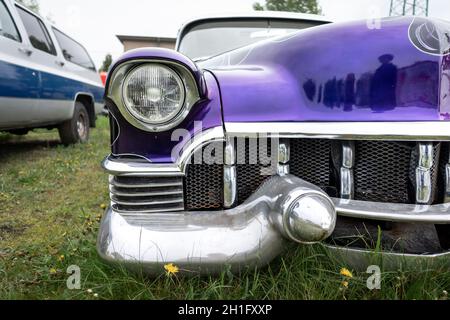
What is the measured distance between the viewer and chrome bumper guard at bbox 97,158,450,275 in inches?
48.1

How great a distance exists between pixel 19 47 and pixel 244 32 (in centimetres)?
230

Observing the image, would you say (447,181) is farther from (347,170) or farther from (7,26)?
(7,26)

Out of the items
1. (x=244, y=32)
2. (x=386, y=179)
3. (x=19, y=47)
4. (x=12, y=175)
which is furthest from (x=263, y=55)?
(x=19, y=47)

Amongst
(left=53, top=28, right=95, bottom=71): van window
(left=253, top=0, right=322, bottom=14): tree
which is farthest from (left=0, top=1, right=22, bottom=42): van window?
(left=253, top=0, right=322, bottom=14): tree

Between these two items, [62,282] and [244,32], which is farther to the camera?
[244,32]

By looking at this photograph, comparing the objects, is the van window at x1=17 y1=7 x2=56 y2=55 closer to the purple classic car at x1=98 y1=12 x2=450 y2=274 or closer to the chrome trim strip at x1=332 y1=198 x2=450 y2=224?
the purple classic car at x1=98 y1=12 x2=450 y2=274

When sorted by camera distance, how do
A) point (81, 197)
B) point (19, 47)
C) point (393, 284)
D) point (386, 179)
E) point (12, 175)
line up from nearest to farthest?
1. point (393, 284)
2. point (386, 179)
3. point (81, 197)
4. point (12, 175)
5. point (19, 47)

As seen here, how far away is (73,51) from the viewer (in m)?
5.73

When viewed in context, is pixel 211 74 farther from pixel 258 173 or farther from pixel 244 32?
pixel 244 32

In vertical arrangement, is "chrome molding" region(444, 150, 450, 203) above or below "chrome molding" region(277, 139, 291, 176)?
below

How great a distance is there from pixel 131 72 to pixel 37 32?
390 centimetres

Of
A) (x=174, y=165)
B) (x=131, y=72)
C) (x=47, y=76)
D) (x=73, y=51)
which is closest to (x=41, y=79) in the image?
(x=47, y=76)

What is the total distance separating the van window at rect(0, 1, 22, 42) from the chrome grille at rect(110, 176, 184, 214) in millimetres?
3021

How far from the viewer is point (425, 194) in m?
1.40
